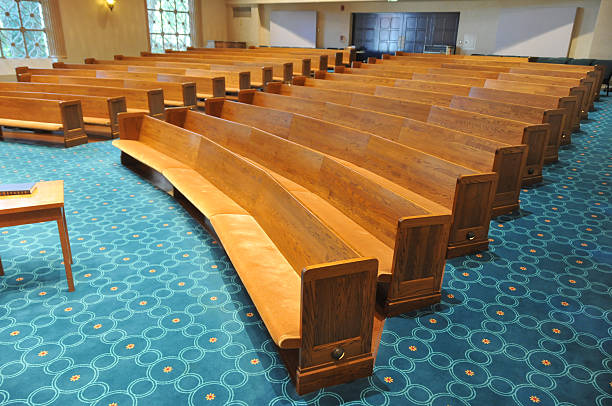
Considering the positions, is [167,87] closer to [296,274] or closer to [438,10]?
[296,274]

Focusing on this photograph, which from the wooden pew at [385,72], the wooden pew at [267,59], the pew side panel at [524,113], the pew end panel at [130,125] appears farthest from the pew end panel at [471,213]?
the wooden pew at [267,59]

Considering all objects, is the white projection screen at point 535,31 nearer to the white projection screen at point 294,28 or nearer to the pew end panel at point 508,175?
the white projection screen at point 294,28

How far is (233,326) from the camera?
2.28m

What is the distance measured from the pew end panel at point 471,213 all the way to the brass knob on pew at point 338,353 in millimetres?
1336

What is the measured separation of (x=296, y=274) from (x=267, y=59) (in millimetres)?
8022

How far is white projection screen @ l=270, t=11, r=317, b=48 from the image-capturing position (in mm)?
15078

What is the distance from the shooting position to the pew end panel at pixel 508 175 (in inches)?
128

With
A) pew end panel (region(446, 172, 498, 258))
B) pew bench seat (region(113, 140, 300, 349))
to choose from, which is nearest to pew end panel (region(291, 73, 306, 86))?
pew bench seat (region(113, 140, 300, 349))

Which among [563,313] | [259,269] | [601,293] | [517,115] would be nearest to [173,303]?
[259,269]

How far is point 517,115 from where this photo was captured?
4.34 meters

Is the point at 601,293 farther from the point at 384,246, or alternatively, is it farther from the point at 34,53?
the point at 34,53

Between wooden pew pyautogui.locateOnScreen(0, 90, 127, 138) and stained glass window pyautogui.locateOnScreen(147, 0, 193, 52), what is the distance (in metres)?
7.75

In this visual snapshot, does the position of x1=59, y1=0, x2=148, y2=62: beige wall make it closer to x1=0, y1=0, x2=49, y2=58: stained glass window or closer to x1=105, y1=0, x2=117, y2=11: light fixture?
x1=105, y1=0, x2=117, y2=11: light fixture

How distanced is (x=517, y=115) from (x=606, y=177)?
3.70 ft
